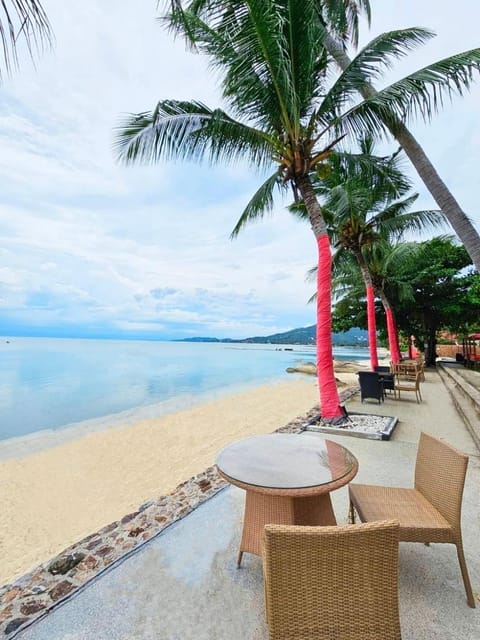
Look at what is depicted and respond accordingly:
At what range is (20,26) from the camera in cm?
168

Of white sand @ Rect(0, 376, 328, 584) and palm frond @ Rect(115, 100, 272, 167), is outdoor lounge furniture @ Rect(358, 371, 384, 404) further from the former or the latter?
palm frond @ Rect(115, 100, 272, 167)

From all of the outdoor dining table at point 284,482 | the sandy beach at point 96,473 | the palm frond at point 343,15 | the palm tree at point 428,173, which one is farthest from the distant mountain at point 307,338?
the outdoor dining table at point 284,482

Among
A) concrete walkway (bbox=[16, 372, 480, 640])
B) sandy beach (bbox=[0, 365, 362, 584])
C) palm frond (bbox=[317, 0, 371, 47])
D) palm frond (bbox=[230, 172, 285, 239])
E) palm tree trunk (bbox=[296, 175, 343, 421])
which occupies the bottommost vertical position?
sandy beach (bbox=[0, 365, 362, 584])

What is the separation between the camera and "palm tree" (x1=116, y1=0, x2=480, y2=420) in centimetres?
456

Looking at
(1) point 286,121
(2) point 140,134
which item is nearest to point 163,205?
(2) point 140,134

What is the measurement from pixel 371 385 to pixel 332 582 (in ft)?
21.9

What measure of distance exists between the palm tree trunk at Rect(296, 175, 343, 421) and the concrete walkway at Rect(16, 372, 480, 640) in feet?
9.28

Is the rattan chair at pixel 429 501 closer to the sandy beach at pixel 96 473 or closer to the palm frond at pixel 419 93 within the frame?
the sandy beach at pixel 96 473

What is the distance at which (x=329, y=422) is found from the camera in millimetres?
5504

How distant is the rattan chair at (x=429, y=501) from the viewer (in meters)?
1.81

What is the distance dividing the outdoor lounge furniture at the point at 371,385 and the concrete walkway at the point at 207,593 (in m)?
4.48

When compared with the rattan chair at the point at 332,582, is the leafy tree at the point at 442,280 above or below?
above

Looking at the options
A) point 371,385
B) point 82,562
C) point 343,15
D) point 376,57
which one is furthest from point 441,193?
point 82,562

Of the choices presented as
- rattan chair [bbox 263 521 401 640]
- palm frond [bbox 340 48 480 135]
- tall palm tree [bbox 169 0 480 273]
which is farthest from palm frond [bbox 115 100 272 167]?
rattan chair [bbox 263 521 401 640]
